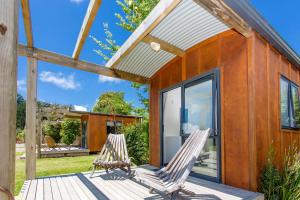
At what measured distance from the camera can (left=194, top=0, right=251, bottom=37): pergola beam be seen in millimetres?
2835

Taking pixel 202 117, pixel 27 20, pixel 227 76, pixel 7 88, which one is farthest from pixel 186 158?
pixel 27 20

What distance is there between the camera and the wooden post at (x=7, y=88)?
100 cm

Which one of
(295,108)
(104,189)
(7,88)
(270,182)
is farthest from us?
(295,108)

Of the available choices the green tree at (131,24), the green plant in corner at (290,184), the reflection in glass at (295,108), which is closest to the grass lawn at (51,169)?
the green tree at (131,24)

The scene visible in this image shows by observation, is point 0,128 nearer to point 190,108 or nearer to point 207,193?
point 207,193

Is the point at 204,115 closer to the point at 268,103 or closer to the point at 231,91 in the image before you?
the point at 231,91

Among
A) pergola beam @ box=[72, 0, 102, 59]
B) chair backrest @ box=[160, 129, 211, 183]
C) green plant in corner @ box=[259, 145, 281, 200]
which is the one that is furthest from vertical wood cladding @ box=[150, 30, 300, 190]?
pergola beam @ box=[72, 0, 102, 59]

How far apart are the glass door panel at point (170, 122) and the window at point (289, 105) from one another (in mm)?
2538

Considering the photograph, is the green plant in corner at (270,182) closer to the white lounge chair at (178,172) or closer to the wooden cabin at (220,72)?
the wooden cabin at (220,72)

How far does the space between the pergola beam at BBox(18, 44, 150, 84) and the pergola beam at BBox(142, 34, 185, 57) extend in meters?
1.65

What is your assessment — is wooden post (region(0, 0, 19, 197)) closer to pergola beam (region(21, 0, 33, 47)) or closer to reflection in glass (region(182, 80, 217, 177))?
pergola beam (region(21, 0, 33, 47))

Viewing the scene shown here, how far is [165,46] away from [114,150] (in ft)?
9.37

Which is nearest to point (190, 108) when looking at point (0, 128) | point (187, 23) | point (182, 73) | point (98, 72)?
point (182, 73)

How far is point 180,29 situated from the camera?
170 inches
